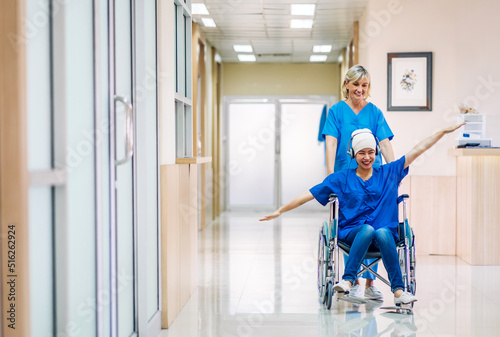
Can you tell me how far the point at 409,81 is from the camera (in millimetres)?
5449

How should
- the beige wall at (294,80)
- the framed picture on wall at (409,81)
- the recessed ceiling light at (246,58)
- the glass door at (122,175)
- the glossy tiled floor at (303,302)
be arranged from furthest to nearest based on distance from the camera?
the beige wall at (294,80)
the recessed ceiling light at (246,58)
the framed picture on wall at (409,81)
the glossy tiled floor at (303,302)
the glass door at (122,175)

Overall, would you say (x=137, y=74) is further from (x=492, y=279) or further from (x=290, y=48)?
(x=290, y=48)

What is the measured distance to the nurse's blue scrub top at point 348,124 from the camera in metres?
3.78

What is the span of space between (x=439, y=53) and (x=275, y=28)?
220cm

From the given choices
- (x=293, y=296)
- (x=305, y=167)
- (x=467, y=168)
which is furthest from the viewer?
(x=305, y=167)

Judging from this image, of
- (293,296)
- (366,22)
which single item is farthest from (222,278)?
(366,22)

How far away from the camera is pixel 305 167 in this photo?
9.81m

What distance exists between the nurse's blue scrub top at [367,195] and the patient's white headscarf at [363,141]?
150mm

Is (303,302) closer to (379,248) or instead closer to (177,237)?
(379,248)

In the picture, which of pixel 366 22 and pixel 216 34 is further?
pixel 216 34

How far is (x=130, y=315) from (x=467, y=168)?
3.42 metres

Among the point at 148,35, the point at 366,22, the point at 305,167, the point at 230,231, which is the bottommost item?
the point at 230,231

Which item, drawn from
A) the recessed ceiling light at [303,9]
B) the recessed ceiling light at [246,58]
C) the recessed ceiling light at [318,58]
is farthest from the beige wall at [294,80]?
the recessed ceiling light at [303,9]

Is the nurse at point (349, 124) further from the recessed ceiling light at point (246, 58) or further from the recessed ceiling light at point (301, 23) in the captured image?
the recessed ceiling light at point (246, 58)
